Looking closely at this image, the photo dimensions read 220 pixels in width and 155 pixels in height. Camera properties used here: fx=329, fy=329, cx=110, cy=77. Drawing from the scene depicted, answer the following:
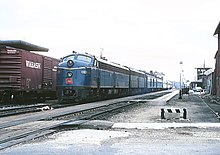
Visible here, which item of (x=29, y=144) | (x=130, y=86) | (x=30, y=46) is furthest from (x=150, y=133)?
(x=130, y=86)

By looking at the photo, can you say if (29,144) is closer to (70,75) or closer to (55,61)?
(70,75)

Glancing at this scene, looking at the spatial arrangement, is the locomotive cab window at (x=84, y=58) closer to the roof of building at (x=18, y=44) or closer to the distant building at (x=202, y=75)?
the roof of building at (x=18, y=44)

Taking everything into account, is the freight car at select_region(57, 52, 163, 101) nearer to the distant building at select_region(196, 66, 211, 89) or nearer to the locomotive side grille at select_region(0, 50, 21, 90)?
the locomotive side grille at select_region(0, 50, 21, 90)

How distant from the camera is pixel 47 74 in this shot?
26.6 meters

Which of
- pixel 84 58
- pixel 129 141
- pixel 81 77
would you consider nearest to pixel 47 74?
pixel 84 58

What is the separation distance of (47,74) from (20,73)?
15.3ft

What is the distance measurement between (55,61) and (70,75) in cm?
579

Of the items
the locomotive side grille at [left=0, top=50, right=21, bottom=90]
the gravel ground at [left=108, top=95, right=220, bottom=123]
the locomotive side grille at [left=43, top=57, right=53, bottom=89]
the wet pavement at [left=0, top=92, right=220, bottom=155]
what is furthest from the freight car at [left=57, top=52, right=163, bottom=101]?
the wet pavement at [left=0, top=92, right=220, bottom=155]

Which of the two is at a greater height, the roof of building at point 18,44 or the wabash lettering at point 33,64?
the roof of building at point 18,44

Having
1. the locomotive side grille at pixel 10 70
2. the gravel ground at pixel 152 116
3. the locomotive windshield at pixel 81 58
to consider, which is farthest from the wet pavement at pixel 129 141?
the locomotive windshield at pixel 81 58

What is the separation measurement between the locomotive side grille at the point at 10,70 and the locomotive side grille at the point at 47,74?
3.95 meters

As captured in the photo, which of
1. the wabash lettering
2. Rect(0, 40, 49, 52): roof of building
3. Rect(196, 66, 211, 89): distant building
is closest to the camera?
the wabash lettering

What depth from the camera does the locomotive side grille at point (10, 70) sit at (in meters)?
21.7

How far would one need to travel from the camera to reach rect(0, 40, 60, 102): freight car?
71.6 ft
